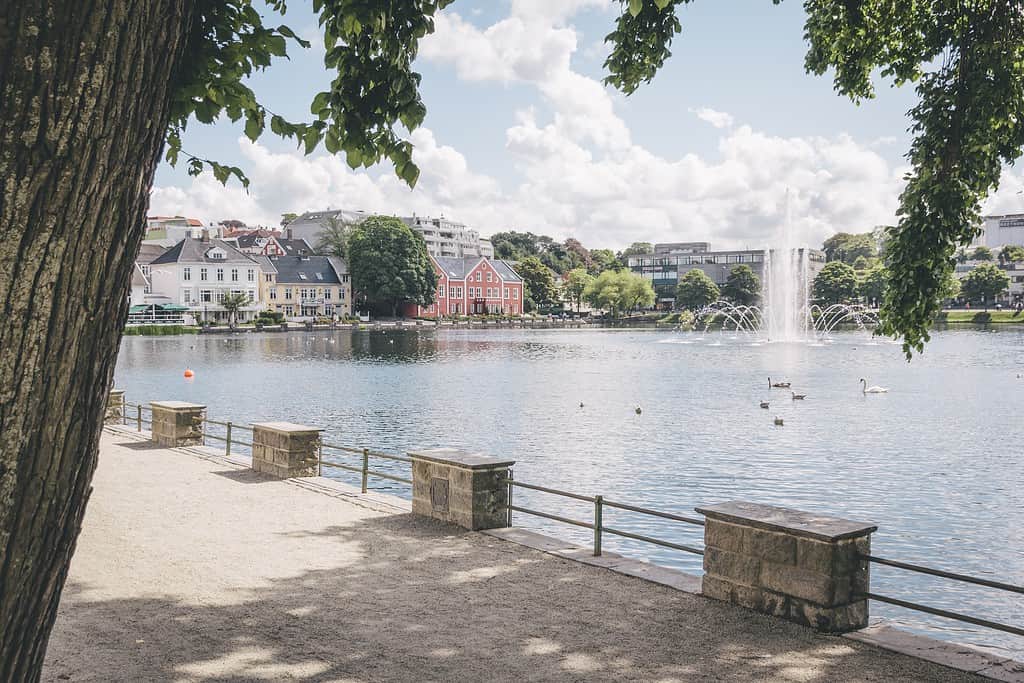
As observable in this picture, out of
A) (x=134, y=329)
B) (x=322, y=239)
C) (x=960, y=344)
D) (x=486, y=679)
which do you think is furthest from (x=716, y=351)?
(x=322, y=239)

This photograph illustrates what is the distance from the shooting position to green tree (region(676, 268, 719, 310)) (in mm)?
154250

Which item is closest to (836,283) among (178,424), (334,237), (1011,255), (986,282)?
(986,282)

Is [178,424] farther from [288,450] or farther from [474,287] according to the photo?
[474,287]

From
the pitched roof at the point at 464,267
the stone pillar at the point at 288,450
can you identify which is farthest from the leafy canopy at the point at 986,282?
the stone pillar at the point at 288,450

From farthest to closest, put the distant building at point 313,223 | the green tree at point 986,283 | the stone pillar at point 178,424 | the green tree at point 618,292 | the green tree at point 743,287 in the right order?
the distant building at point 313,223
the green tree at point 743,287
the green tree at point 618,292
the green tree at point 986,283
the stone pillar at point 178,424

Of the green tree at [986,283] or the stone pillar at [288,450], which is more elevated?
the green tree at [986,283]

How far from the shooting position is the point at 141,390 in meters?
44.3

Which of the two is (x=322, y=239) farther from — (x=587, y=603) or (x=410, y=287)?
(x=587, y=603)

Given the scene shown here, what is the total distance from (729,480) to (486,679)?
16.2m

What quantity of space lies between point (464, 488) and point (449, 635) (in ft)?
12.4

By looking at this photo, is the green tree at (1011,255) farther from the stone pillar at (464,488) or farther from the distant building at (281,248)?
the stone pillar at (464,488)

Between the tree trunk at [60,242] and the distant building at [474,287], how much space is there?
128 metres

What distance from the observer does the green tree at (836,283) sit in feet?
459

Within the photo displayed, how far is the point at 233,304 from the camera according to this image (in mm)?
106312
